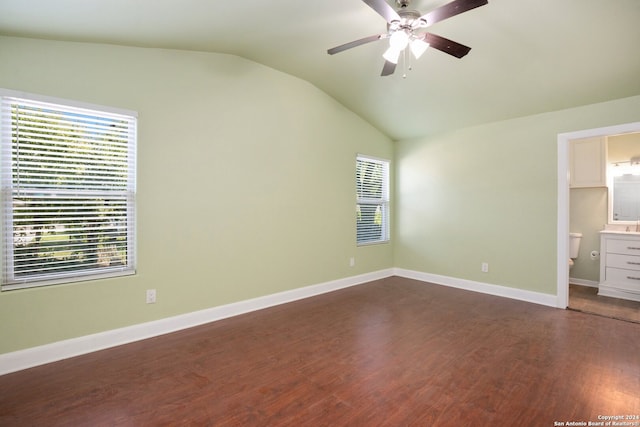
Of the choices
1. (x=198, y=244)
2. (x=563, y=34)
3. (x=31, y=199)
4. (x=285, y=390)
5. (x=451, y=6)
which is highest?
(x=563, y=34)

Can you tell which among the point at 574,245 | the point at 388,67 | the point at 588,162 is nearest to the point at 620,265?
the point at 574,245

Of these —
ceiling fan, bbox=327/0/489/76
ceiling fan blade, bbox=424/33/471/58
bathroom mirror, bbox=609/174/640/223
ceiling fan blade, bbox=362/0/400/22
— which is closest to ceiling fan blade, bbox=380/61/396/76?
ceiling fan, bbox=327/0/489/76

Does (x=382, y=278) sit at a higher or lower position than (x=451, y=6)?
lower

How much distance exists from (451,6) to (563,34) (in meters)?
1.43

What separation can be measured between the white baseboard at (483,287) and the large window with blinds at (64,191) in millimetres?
4114

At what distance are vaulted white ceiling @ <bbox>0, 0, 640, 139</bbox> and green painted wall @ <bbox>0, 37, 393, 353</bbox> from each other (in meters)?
0.20

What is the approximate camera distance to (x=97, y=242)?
2.59m

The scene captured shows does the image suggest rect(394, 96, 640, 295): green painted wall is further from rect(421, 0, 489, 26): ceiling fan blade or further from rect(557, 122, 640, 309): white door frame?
rect(421, 0, 489, 26): ceiling fan blade

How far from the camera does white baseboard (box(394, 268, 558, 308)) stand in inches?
148

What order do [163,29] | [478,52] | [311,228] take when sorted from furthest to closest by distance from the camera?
1. [311,228]
2. [478,52]
3. [163,29]

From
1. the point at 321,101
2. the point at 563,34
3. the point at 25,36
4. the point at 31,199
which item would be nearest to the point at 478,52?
the point at 563,34

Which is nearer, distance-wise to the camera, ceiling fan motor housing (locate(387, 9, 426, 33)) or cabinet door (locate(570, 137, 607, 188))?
ceiling fan motor housing (locate(387, 9, 426, 33))

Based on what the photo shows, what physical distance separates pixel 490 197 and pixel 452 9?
121 inches

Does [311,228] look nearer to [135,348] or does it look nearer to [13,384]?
[135,348]
